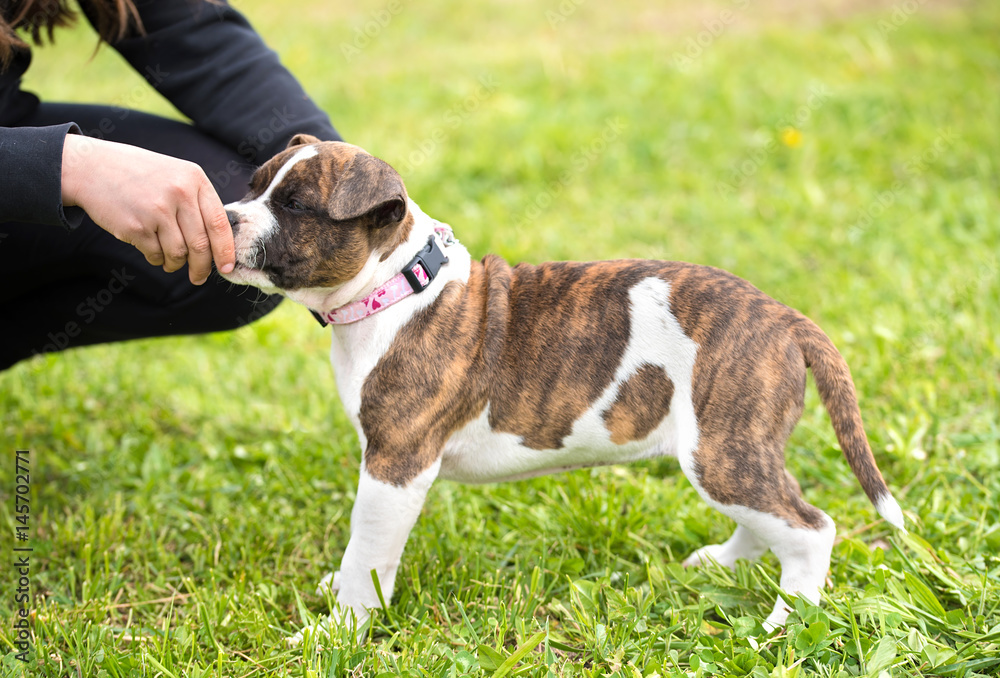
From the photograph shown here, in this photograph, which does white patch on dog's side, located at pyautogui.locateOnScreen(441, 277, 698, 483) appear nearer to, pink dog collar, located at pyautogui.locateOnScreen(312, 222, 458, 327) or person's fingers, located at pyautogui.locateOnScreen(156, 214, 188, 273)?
pink dog collar, located at pyautogui.locateOnScreen(312, 222, 458, 327)

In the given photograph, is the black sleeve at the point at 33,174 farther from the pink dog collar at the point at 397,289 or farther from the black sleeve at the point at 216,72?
the black sleeve at the point at 216,72

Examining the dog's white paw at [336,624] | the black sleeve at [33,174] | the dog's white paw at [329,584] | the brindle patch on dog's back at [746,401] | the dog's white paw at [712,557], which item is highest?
the black sleeve at [33,174]

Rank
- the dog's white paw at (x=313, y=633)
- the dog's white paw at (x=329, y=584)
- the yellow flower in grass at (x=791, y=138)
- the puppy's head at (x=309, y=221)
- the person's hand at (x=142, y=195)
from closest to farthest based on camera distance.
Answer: the person's hand at (x=142, y=195) < the puppy's head at (x=309, y=221) < the dog's white paw at (x=313, y=633) < the dog's white paw at (x=329, y=584) < the yellow flower in grass at (x=791, y=138)

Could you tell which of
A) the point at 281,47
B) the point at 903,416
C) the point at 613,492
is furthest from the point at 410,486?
the point at 281,47

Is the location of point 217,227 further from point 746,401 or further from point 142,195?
point 746,401

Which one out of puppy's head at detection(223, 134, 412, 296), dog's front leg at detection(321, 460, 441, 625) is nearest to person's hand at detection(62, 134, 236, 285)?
puppy's head at detection(223, 134, 412, 296)

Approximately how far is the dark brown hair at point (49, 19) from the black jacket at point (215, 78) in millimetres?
78

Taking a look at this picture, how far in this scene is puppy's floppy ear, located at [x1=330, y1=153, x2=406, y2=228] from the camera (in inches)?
90.9

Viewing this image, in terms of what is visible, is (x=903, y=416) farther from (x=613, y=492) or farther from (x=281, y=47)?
(x=281, y=47)

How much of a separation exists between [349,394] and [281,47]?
751 cm

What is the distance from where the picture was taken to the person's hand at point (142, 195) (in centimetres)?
223

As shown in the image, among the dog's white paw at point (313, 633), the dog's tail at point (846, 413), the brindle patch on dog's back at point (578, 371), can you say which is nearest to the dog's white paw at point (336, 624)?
the dog's white paw at point (313, 633)

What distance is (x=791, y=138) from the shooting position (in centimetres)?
617

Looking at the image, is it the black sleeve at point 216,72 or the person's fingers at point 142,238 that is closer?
the person's fingers at point 142,238
